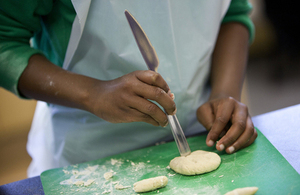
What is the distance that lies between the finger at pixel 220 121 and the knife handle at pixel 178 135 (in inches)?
2.8

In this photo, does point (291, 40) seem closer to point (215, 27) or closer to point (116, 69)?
point (215, 27)

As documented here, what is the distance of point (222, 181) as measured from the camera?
720 millimetres

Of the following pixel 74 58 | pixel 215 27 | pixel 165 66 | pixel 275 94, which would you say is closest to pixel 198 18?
pixel 215 27

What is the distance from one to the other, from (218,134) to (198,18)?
407mm

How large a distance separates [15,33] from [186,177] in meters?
0.69

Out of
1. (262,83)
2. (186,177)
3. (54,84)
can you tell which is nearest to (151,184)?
(186,177)

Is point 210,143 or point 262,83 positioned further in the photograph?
point 262,83

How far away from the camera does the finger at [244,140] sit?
0.82 meters

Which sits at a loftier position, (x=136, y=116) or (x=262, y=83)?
(x=136, y=116)

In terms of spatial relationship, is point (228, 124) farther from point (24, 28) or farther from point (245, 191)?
point (24, 28)

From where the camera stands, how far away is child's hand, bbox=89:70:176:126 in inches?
29.7

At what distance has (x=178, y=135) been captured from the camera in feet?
2.79

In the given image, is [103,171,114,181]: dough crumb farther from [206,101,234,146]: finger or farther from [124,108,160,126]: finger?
[206,101,234,146]: finger

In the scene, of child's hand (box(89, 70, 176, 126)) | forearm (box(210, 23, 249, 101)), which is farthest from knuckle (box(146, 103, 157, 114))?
forearm (box(210, 23, 249, 101))
